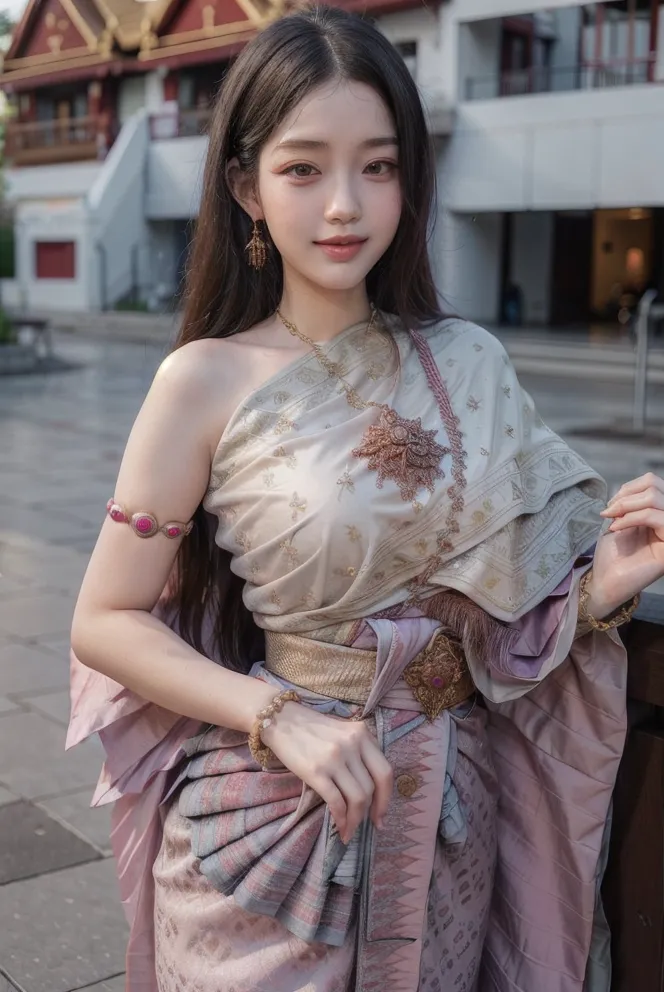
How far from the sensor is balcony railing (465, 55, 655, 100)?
2270 centimetres

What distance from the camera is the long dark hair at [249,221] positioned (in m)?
1.45

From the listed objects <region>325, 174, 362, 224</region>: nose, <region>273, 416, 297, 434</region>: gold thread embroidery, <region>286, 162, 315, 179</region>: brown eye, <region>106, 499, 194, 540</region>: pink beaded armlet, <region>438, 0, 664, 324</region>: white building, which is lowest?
<region>106, 499, 194, 540</region>: pink beaded armlet

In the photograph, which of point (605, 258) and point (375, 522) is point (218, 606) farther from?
point (605, 258)

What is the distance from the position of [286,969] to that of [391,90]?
3.59ft

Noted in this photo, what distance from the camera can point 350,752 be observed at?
4.20 feet

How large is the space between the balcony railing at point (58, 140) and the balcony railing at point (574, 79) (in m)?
11.7

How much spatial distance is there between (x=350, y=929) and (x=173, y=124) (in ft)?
97.4

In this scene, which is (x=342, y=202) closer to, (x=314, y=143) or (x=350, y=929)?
(x=314, y=143)

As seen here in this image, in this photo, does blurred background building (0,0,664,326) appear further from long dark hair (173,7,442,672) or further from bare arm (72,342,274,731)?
bare arm (72,342,274,731)

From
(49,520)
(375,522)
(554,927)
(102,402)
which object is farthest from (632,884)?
(102,402)

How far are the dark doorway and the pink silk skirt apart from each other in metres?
26.4

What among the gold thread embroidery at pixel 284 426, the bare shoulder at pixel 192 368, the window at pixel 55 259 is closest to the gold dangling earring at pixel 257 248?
the bare shoulder at pixel 192 368

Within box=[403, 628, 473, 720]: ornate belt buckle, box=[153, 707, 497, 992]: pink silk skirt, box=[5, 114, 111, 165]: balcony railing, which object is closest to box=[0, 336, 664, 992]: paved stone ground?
box=[153, 707, 497, 992]: pink silk skirt

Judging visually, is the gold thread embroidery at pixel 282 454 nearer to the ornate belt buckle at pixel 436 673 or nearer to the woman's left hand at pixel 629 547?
the ornate belt buckle at pixel 436 673
